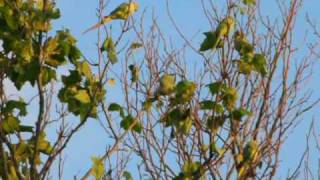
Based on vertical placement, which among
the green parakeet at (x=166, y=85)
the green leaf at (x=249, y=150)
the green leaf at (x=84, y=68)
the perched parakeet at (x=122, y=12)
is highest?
the perched parakeet at (x=122, y=12)

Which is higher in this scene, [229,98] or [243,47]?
[243,47]

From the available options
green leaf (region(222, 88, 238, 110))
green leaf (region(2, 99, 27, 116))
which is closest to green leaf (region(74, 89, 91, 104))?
green leaf (region(2, 99, 27, 116))

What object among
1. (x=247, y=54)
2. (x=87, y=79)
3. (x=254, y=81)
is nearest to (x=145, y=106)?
(x=87, y=79)

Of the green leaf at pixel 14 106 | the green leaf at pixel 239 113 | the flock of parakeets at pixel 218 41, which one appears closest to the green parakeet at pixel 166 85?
the flock of parakeets at pixel 218 41

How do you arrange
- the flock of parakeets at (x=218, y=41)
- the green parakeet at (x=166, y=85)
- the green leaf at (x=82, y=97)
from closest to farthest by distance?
the green leaf at (x=82, y=97), the green parakeet at (x=166, y=85), the flock of parakeets at (x=218, y=41)

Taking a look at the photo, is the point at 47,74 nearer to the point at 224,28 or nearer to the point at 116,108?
the point at 116,108

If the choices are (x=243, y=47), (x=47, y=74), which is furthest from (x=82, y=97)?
(x=243, y=47)

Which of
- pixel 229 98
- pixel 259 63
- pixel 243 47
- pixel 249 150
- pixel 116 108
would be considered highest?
pixel 243 47

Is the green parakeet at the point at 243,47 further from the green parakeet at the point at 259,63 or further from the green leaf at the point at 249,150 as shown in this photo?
the green leaf at the point at 249,150

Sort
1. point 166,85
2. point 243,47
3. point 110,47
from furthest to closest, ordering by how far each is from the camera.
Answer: point 243,47 < point 110,47 < point 166,85

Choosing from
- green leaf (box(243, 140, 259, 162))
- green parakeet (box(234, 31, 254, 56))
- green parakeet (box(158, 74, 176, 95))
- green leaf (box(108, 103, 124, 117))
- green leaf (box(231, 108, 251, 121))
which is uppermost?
green parakeet (box(234, 31, 254, 56))

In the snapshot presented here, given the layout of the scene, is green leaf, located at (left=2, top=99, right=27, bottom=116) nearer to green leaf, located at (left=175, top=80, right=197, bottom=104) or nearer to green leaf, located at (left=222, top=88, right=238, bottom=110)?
green leaf, located at (left=175, top=80, right=197, bottom=104)

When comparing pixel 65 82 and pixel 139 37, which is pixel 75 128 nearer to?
pixel 65 82

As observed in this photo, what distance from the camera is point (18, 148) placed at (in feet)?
13.0
